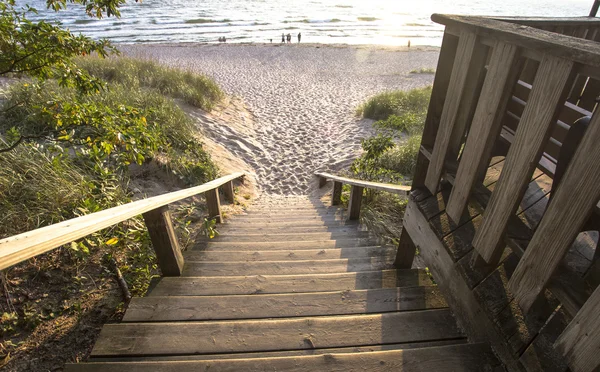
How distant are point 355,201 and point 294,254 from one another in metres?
1.61

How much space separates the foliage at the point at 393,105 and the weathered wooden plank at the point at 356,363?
31.6 ft

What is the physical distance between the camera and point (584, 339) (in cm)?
109

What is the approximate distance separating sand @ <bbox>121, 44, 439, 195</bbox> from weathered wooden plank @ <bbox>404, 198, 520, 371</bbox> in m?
5.15

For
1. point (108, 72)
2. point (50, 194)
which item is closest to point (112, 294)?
point (50, 194)

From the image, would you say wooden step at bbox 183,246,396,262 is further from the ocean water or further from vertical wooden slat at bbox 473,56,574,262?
the ocean water

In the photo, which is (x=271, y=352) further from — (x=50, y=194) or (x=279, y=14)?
(x=279, y=14)

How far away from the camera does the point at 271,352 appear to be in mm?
1720

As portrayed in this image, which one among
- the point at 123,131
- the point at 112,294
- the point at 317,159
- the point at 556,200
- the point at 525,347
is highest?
the point at 556,200

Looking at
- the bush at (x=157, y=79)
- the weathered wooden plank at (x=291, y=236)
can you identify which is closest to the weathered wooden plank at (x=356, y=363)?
the weathered wooden plank at (x=291, y=236)

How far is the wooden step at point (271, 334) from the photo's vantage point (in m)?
1.72

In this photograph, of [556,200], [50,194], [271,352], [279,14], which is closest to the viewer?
[556,200]

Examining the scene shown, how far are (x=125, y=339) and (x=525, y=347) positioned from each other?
2.00 meters

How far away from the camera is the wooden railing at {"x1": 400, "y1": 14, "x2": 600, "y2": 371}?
1.09m

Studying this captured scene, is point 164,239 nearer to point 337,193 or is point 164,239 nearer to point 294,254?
point 294,254
